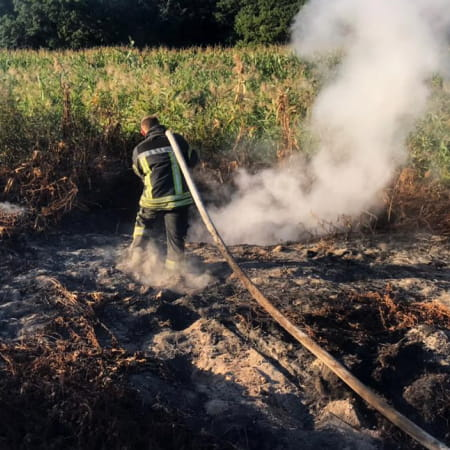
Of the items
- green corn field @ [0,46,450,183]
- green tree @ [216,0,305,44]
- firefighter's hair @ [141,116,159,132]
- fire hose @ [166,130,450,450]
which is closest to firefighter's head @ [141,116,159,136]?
firefighter's hair @ [141,116,159,132]

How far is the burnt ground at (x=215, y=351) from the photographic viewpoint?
3305 mm

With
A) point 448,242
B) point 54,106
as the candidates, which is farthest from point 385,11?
point 54,106

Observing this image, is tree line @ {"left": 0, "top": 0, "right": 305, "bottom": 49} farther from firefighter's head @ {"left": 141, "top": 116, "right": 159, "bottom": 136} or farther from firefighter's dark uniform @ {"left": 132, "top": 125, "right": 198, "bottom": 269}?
firefighter's dark uniform @ {"left": 132, "top": 125, "right": 198, "bottom": 269}

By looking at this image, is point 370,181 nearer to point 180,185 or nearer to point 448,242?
point 448,242

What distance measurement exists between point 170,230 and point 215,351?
1.71m

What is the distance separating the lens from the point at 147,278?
216 inches

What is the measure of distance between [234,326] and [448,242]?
3.20 m

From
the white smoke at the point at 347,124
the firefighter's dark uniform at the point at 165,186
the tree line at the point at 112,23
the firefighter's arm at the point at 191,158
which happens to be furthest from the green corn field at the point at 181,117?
the tree line at the point at 112,23

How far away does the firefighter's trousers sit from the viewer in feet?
18.1

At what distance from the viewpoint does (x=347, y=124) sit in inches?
273

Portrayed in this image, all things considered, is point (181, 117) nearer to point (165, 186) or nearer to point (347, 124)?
point (347, 124)

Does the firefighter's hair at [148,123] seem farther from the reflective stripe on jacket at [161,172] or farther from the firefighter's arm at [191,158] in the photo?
the firefighter's arm at [191,158]

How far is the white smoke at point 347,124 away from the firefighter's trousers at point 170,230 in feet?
5.00

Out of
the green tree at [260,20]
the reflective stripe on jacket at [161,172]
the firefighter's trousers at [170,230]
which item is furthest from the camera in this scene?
the green tree at [260,20]
